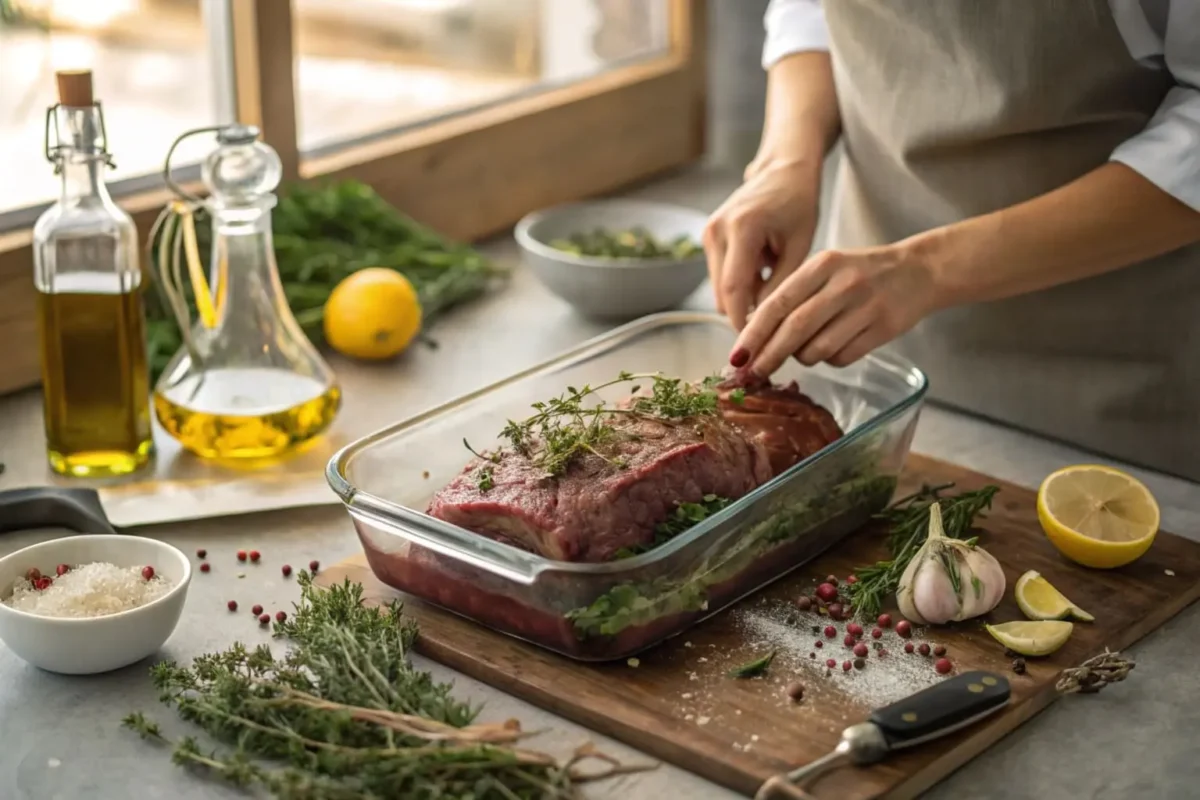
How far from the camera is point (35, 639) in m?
1.43

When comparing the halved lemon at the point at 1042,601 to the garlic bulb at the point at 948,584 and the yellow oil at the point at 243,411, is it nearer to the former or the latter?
the garlic bulb at the point at 948,584

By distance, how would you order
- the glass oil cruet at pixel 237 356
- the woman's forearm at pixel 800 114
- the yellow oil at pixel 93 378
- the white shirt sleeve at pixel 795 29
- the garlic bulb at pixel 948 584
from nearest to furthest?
the garlic bulb at pixel 948 584 → the yellow oil at pixel 93 378 → the glass oil cruet at pixel 237 356 → the woman's forearm at pixel 800 114 → the white shirt sleeve at pixel 795 29

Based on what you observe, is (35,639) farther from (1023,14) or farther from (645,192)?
(645,192)

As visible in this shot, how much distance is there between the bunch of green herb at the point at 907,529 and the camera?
161 cm

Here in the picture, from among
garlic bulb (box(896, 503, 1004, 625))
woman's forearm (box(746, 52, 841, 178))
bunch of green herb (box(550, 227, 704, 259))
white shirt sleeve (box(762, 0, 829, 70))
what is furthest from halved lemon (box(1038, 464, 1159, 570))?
bunch of green herb (box(550, 227, 704, 259))

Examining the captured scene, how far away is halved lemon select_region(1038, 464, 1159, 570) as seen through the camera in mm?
1684

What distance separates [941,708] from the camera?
1.35 metres

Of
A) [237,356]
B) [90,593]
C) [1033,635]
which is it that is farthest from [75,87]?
[1033,635]

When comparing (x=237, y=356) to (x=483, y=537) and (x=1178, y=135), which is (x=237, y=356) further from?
(x=1178, y=135)

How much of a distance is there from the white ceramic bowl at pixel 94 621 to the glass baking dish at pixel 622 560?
196 millimetres

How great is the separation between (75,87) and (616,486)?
0.75 m

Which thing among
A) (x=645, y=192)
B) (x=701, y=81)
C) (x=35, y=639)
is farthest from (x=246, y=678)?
(x=701, y=81)

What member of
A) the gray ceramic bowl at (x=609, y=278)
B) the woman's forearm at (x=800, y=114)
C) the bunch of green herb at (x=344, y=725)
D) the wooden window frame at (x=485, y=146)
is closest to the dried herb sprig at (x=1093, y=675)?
the bunch of green herb at (x=344, y=725)

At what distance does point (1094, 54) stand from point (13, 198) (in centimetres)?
144
